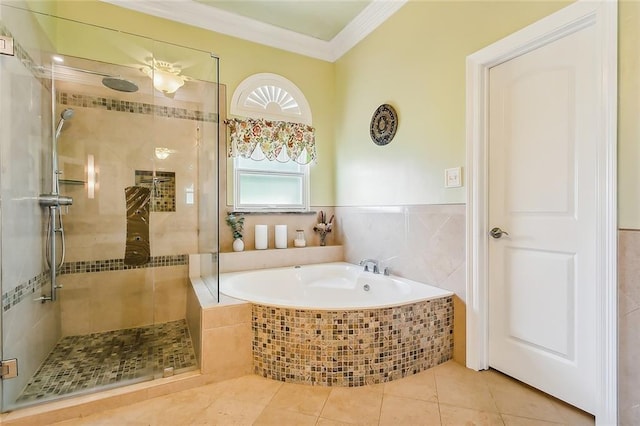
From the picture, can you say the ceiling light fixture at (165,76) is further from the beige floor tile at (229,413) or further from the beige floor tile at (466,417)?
the beige floor tile at (466,417)

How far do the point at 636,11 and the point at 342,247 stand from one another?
8.48 ft

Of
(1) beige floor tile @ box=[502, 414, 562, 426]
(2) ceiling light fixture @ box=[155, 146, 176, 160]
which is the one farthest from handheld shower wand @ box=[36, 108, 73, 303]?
(1) beige floor tile @ box=[502, 414, 562, 426]

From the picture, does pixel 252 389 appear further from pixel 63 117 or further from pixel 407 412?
pixel 63 117

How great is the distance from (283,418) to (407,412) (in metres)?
Result: 0.62

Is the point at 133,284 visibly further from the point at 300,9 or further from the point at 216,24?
the point at 300,9

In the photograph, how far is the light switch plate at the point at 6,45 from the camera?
61.1 inches

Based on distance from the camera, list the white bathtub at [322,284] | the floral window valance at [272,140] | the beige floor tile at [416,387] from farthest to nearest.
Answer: the floral window valance at [272,140] < the white bathtub at [322,284] < the beige floor tile at [416,387]

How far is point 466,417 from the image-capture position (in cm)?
150

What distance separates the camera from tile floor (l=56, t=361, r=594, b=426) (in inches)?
58.1

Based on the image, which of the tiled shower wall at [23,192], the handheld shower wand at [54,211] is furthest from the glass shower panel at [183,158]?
the tiled shower wall at [23,192]

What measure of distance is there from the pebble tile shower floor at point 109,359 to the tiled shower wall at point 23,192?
0.30 ft

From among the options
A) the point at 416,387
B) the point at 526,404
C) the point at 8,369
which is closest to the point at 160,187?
the point at 8,369

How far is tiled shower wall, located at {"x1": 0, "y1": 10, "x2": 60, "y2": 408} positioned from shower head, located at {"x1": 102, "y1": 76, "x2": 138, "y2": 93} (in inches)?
15.8

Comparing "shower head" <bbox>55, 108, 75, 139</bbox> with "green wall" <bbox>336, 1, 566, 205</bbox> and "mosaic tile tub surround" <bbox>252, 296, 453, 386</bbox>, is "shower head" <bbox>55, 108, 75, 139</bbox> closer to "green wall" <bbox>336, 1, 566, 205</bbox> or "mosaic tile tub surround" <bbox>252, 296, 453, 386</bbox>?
"mosaic tile tub surround" <bbox>252, 296, 453, 386</bbox>
